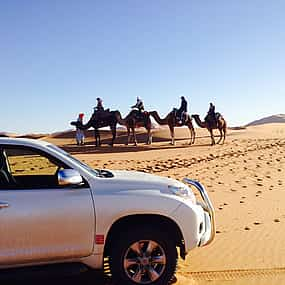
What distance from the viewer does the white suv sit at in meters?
4.98

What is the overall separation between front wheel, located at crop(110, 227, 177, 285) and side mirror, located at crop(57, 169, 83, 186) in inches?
31.6

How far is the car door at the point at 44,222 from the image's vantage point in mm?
4941

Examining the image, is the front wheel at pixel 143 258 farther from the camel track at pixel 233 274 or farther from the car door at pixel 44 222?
the camel track at pixel 233 274

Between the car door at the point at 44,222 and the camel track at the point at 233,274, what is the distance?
1.62 metres

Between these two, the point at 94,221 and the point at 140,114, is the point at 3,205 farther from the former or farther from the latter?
the point at 140,114

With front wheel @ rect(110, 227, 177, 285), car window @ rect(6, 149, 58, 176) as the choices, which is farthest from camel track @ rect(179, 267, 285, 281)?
car window @ rect(6, 149, 58, 176)

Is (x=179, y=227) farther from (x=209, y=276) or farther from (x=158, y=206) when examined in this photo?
(x=209, y=276)

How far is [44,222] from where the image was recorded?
16.4ft

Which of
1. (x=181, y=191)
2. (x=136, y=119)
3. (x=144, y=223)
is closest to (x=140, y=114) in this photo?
(x=136, y=119)

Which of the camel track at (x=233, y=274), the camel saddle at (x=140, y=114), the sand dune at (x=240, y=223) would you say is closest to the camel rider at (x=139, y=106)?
the camel saddle at (x=140, y=114)

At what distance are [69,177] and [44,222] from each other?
56cm

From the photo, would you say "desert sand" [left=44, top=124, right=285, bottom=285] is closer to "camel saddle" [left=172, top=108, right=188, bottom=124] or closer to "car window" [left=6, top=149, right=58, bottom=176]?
"car window" [left=6, top=149, right=58, bottom=176]

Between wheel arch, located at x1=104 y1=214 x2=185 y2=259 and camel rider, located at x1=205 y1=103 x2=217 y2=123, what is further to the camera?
camel rider, located at x1=205 y1=103 x2=217 y2=123

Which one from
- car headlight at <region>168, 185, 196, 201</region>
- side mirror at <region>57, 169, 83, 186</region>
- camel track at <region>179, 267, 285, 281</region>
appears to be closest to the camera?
side mirror at <region>57, 169, 83, 186</region>
